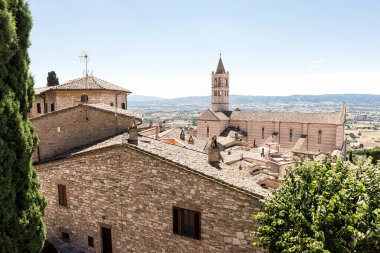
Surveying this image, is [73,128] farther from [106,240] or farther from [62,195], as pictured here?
[106,240]

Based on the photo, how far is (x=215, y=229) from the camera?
37.4 ft

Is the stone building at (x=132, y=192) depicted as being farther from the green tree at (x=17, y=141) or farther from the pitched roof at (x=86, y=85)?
the pitched roof at (x=86, y=85)

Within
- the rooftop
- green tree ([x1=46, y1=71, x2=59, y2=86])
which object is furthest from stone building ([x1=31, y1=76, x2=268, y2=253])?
green tree ([x1=46, y1=71, x2=59, y2=86])

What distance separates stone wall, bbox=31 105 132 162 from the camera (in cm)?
1686

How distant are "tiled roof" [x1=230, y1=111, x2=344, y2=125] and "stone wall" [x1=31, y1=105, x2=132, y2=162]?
4901 centimetres

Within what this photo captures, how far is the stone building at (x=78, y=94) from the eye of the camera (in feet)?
73.7

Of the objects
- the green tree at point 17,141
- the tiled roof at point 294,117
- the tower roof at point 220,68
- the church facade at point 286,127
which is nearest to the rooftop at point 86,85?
the green tree at point 17,141

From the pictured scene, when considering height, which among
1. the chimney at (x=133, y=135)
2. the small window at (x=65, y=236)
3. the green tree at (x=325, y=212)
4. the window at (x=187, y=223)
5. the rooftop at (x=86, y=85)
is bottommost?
the small window at (x=65, y=236)

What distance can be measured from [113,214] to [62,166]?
3794mm

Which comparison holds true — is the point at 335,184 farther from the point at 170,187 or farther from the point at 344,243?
the point at 170,187

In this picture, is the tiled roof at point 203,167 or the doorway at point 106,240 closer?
the tiled roof at point 203,167

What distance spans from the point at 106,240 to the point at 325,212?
35.3ft

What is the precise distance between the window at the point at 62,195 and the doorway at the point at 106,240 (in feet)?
9.10

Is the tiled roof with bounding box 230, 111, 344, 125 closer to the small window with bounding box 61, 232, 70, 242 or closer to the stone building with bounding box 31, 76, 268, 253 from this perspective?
the stone building with bounding box 31, 76, 268, 253
